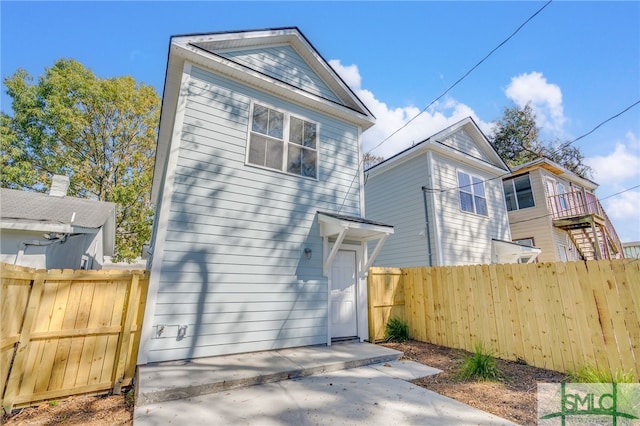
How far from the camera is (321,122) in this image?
717 centimetres

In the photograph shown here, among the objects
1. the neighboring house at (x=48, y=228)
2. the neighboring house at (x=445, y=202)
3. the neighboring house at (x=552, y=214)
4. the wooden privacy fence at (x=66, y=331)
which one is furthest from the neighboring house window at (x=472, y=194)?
the neighboring house at (x=48, y=228)

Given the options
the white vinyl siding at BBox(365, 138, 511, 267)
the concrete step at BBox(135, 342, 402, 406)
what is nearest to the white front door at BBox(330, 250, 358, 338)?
the concrete step at BBox(135, 342, 402, 406)

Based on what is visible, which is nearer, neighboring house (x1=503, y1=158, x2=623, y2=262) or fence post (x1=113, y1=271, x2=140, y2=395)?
fence post (x1=113, y1=271, x2=140, y2=395)

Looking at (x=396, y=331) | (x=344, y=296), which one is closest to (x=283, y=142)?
(x=344, y=296)

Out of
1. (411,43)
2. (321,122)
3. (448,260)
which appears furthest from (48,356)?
(448,260)

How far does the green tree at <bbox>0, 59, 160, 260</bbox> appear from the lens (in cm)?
1415

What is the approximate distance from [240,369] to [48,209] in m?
6.26

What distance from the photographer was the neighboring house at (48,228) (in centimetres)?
573

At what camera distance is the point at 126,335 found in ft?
13.5

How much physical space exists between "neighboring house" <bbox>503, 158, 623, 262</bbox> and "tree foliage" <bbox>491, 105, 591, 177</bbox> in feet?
27.9

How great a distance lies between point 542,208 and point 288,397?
14.6 meters

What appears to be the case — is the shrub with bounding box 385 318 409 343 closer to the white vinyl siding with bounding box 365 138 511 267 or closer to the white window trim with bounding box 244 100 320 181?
the white vinyl siding with bounding box 365 138 511 267

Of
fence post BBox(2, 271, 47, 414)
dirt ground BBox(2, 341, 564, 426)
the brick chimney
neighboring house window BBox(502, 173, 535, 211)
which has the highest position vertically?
neighboring house window BBox(502, 173, 535, 211)

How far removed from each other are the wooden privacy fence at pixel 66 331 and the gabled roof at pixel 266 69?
418cm
